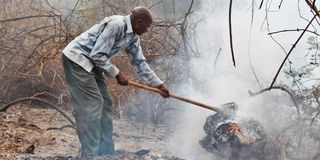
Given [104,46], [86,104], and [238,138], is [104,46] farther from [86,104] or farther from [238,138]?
[238,138]

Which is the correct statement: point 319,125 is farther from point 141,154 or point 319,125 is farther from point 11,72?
point 11,72

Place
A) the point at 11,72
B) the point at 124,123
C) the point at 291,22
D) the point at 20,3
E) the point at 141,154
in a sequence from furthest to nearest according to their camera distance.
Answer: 1. the point at 291,22
2. the point at 20,3
3. the point at 124,123
4. the point at 11,72
5. the point at 141,154

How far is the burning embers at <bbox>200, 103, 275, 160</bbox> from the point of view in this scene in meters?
5.27

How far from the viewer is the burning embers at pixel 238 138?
5.27 m

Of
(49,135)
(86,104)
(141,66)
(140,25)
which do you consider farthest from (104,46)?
(49,135)


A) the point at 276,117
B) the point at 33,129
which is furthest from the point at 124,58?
the point at 276,117

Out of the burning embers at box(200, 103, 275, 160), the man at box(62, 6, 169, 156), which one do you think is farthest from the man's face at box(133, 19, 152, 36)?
the burning embers at box(200, 103, 275, 160)

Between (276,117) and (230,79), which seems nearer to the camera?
(276,117)

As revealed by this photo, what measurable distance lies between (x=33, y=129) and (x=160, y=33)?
8.72 ft

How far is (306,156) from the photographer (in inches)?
214

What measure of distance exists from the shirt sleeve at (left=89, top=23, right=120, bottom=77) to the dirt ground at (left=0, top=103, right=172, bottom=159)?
1.30 m

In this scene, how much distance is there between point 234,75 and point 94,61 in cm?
354

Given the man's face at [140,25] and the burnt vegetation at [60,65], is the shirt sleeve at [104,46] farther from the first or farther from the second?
the burnt vegetation at [60,65]

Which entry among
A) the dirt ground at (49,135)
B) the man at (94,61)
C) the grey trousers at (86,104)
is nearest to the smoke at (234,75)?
the dirt ground at (49,135)
